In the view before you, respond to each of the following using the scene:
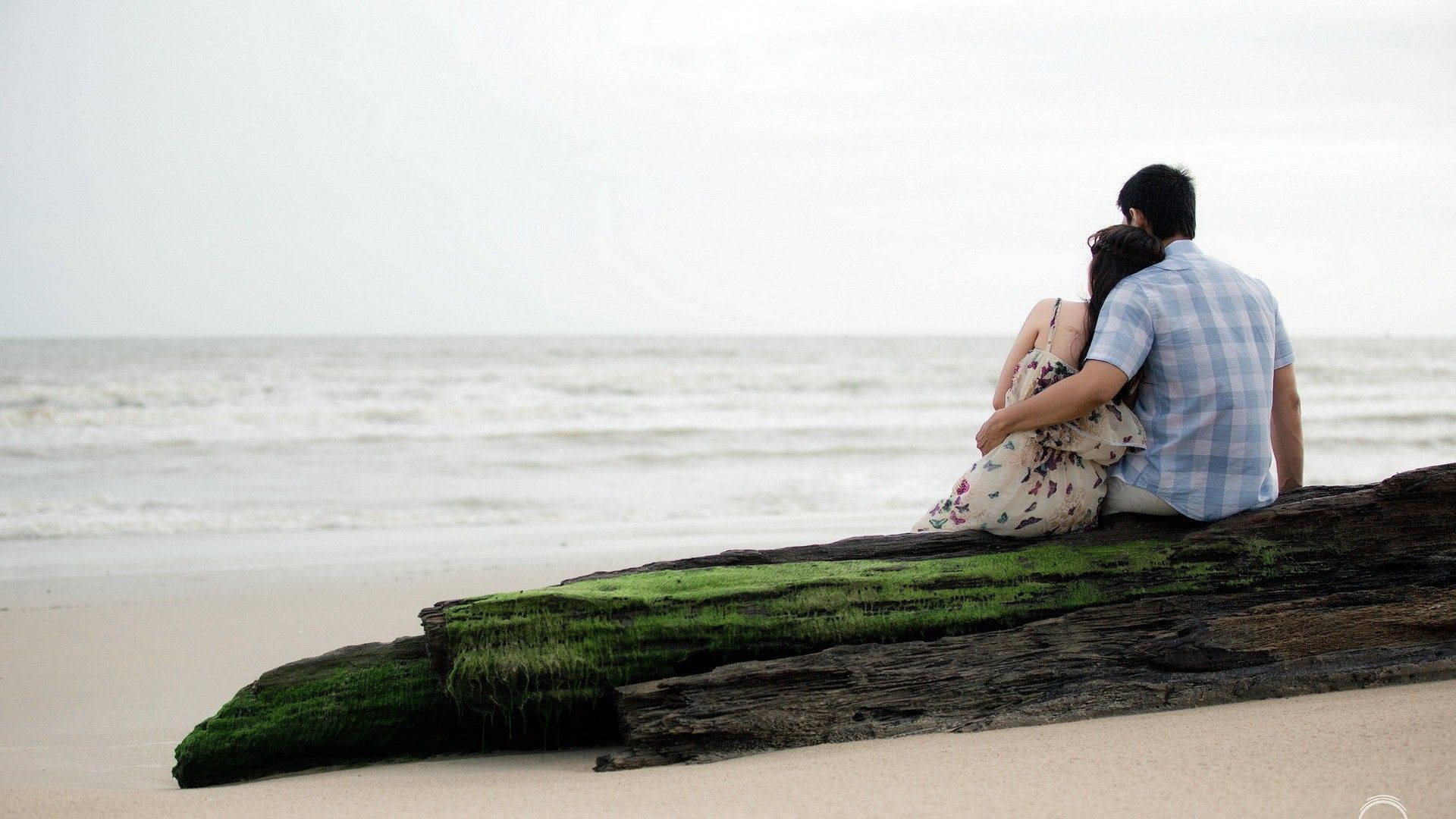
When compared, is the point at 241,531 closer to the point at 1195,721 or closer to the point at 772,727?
the point at 772,727

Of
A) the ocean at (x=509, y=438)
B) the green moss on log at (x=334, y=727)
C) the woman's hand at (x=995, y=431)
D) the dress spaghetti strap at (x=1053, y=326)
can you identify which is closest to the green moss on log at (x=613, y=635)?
the green moss on log at (x=334, y=727)

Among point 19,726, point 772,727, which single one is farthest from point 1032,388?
point 19,726

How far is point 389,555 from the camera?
830cm

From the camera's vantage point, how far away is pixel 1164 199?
11.5 feet

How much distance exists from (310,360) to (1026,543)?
32.3 meters

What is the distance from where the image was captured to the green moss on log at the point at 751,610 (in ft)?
9.84

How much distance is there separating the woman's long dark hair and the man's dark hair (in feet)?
0.28

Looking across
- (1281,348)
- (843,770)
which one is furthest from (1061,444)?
(843,770)

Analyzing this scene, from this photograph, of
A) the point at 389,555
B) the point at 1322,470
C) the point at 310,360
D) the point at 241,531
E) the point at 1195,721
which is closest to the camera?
the point at 1195,721

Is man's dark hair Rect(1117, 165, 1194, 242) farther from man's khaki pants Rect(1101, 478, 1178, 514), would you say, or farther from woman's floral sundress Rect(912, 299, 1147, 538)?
man's khaki pants Rect(1101, 478, 1178, 514)

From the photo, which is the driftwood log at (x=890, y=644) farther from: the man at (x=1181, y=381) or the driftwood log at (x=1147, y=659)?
the man at (x=1181, y=381)

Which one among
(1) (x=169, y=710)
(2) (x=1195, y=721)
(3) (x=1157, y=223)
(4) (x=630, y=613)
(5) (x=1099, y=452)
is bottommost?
(1) (x=169, y=710)

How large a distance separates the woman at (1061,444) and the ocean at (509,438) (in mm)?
6625

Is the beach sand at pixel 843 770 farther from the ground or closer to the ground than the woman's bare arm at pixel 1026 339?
closer to the ground
